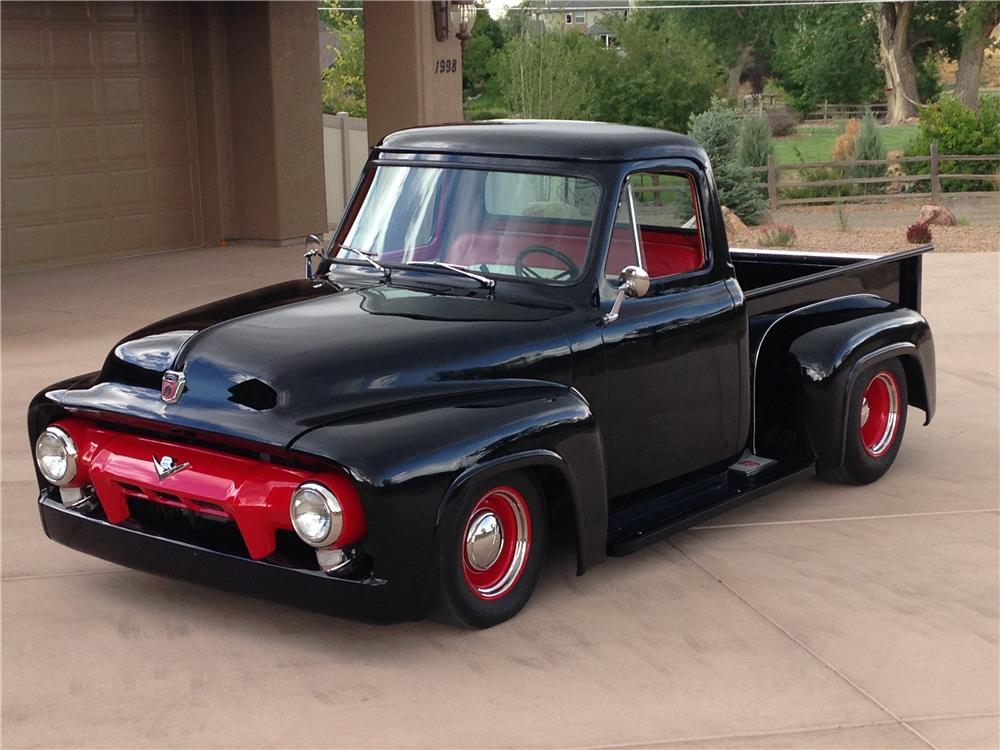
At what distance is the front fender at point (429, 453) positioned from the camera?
15.1ft

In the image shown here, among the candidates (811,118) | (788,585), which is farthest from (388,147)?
(811,118)

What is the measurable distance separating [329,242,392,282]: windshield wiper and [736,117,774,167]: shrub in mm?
19793

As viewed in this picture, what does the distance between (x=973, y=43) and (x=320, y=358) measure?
54.0m

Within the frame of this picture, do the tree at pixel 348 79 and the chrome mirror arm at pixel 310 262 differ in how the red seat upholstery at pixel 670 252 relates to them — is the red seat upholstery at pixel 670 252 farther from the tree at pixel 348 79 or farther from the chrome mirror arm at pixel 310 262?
the tree at pixel 348 79

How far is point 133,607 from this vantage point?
17.8ft

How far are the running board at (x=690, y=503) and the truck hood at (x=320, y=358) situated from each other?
0.68 meters

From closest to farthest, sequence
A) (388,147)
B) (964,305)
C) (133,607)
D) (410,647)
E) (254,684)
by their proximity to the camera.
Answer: (254,684) → (410,647) → (133,607) → (388,147) → (964,305)

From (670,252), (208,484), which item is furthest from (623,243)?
(208,484)

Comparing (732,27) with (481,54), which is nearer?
(481,54)

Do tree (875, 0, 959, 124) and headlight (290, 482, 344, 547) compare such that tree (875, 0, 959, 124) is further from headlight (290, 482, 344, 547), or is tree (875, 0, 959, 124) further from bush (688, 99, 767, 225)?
headlight (290, 482, 344, 547)

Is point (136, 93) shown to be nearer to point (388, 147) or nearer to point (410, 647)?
point (388, 147)

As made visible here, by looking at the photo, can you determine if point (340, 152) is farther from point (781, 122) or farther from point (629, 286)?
point (781, 122)

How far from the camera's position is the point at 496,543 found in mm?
5137

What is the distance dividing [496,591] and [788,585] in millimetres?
1284
